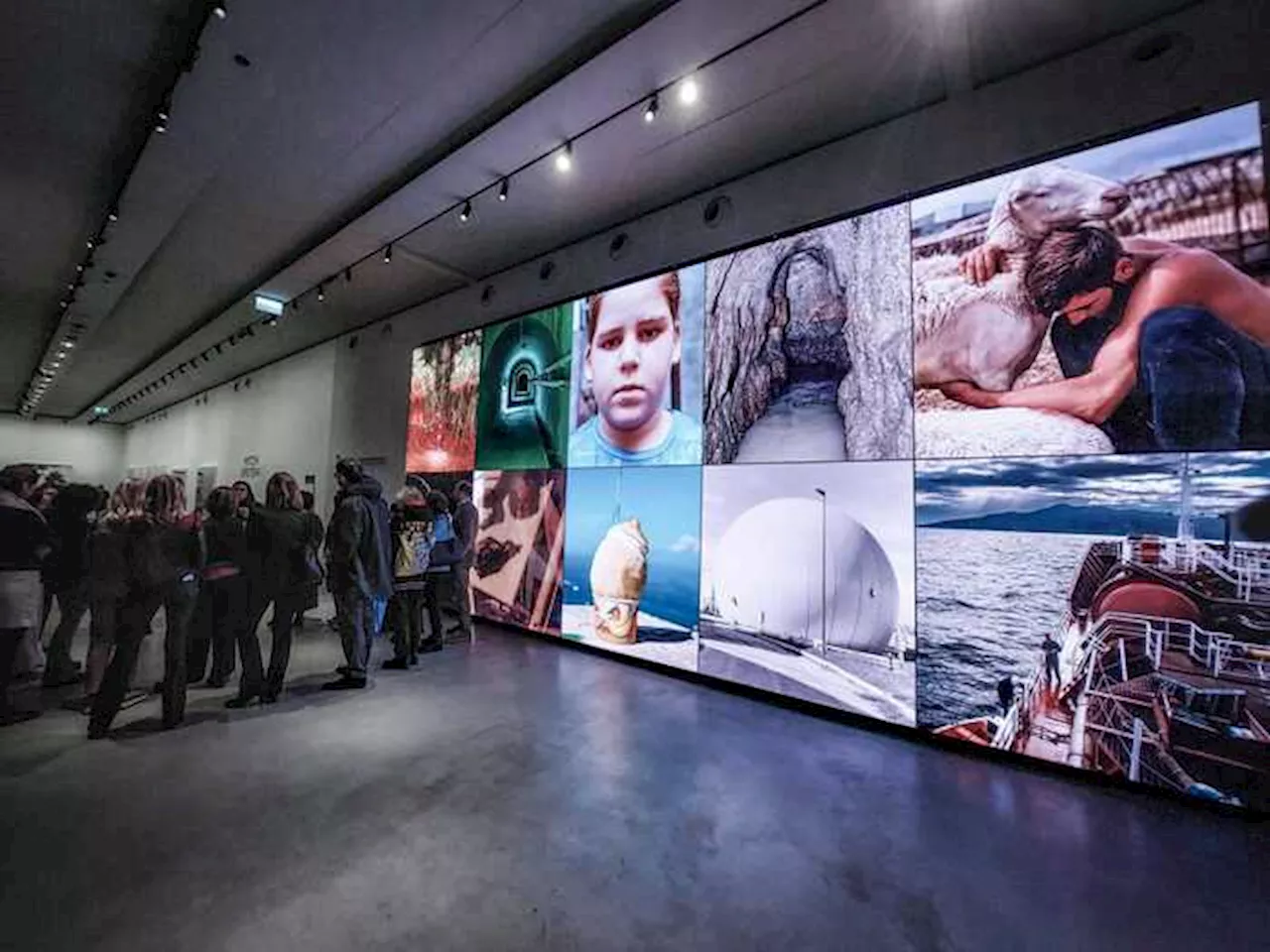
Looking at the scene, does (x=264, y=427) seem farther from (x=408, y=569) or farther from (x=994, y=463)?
(x=994, y=463)

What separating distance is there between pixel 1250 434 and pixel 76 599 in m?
7.31

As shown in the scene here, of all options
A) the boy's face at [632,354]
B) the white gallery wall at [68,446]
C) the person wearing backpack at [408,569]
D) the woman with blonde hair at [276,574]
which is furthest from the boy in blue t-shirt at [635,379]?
the white gallery wall at [68,446]

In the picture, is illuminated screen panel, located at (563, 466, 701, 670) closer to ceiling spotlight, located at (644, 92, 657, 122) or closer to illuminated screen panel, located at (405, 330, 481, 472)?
illuminated screen panel, located at (405, 330, 481, 472)

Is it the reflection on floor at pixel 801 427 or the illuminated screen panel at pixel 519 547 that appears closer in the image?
the reflection on floor at pixel 801 427

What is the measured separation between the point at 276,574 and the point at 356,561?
0.51m

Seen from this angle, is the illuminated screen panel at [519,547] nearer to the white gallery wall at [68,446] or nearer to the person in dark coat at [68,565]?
the person in dark coat at [68,565]

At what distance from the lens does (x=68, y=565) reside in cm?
395

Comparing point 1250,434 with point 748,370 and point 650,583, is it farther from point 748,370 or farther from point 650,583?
point 650,583

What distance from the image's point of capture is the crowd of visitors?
317 cm

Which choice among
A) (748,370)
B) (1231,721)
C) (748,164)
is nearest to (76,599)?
(748,370)

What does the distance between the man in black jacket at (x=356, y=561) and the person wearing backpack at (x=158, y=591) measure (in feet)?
2.86

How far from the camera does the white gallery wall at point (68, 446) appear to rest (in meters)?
18.1

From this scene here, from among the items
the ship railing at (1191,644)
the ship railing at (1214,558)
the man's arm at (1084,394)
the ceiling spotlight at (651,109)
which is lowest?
the ship railing at (1191,644)

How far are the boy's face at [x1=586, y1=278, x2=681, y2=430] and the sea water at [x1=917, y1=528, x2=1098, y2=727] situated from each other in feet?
8.29
